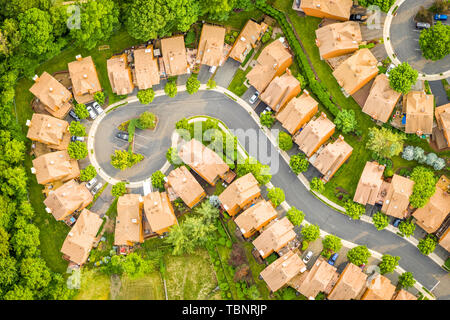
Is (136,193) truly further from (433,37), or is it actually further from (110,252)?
(433,37)

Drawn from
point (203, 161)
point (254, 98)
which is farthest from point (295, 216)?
point (254, 98)

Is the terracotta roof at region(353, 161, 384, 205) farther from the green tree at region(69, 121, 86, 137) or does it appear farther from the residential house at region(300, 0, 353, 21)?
the green tree at region(69, 121, 86, 137)

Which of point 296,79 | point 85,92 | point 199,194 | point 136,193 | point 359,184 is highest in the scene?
point 296,79

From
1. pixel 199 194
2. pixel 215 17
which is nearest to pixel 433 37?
pixel 215 17

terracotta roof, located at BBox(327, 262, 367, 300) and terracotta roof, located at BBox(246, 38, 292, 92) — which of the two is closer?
terracotta roof, located at BBox(327, 262, 367, 300)

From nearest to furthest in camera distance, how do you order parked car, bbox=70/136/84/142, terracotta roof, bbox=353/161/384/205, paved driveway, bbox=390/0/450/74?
terracotta roof, bbox=353/161/384/205 → paved driveway, bbox=390/0/450/74 → parked car, bbox=70/136/84/142

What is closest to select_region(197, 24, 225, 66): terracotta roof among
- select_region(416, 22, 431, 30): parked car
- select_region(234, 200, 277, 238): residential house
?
select_region(234, 200, 277, 238): residential house
